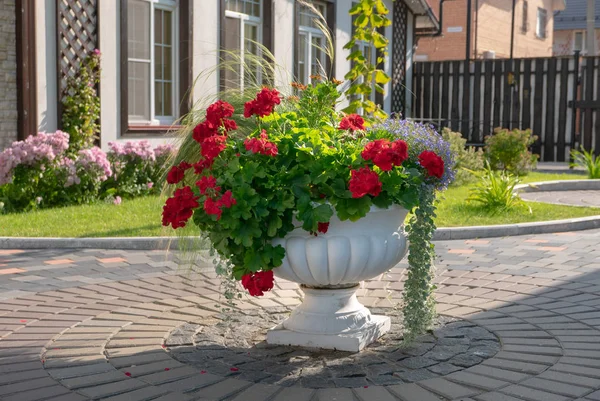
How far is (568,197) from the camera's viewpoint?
12523 millimetres

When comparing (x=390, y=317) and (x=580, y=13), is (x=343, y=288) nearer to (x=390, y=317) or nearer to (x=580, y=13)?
(x=390, y=317)

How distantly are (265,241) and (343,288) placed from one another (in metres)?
0.63

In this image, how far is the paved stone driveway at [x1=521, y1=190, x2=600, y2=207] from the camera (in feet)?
38.5

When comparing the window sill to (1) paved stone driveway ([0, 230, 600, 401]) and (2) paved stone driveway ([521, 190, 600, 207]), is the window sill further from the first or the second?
(2) paved stone driveway ([521, 190, 600, 207])

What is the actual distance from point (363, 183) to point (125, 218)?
563cm

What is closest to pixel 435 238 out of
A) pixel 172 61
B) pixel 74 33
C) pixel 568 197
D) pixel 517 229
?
pixel 517 229

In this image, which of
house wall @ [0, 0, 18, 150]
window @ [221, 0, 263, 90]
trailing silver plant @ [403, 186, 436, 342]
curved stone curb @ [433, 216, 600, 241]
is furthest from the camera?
window @ [221, 0, 263, 90]

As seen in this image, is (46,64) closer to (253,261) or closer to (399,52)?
(253,261)

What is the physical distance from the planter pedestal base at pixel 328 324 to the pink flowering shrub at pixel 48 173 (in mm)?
6122

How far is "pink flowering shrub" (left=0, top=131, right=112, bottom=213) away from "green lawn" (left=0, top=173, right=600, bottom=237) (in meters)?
0.37

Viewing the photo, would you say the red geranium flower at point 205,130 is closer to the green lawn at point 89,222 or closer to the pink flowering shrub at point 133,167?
the green lawn at point 89,222

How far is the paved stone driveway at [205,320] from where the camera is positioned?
3727 mm

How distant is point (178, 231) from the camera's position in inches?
210

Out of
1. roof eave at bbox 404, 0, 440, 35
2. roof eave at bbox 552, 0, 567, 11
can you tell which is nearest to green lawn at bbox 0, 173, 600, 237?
roof eave at bbox 404, 0, 440, 35
